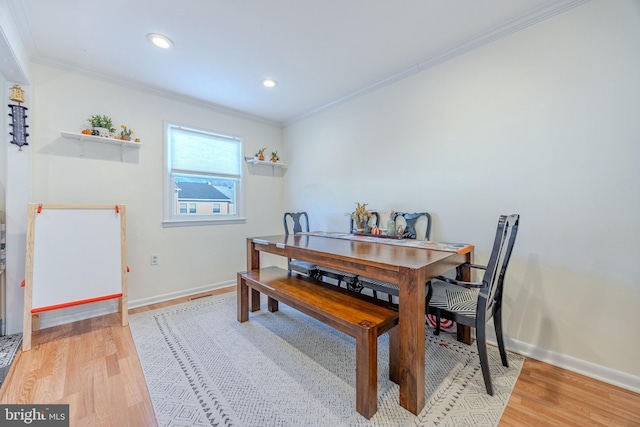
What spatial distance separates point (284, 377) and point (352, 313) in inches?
24.6

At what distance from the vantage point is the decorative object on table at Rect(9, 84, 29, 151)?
6.97 ft

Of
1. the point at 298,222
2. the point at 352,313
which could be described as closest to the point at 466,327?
the point at 352,313

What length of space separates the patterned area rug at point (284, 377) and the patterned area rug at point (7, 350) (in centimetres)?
69

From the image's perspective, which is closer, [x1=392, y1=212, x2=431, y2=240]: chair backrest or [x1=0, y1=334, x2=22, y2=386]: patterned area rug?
[x1=0, y1=334, x2=22, y2=386]: patterned area rug

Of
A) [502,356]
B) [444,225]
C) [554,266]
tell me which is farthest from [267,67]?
[502,356]

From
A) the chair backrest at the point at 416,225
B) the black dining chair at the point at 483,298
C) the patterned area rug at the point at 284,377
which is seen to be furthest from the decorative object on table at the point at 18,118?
the black dining chair at the point at 483,298

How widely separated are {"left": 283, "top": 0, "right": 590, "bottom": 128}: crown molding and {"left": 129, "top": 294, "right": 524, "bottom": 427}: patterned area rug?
2.38 m

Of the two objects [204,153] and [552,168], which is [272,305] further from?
[552,168]

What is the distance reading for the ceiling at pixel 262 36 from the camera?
1752 mm

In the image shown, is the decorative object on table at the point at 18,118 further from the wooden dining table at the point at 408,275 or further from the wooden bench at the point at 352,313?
the wooden dining table at the point at 408,275

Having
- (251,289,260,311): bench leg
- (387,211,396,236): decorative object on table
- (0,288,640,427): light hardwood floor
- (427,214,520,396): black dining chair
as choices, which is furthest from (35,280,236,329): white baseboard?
(427,214,520,396): black dining chair

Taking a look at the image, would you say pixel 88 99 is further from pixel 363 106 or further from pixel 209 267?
pixel 363 106

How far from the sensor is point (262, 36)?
6.72 feet

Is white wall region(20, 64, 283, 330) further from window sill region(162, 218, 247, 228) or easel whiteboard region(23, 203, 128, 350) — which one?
easel whiteboard region(23, 203, 128, 350)
